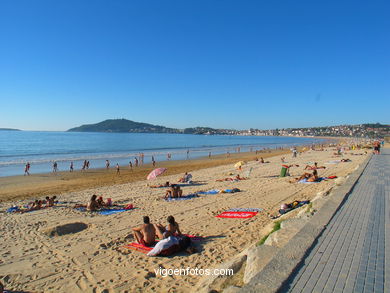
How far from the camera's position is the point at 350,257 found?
4.10 meters

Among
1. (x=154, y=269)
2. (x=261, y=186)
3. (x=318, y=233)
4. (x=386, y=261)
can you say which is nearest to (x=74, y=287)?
(x=154, y=269)

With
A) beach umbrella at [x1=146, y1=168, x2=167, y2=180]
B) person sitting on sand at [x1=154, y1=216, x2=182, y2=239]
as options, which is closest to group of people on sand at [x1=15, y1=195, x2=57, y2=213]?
beach umbrella at [x1=146, y1=168, x2=167, y2=180]

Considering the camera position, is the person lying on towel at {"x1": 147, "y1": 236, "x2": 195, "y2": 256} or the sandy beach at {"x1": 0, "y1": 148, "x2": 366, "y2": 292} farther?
the person lying on towel at {"x1": 147, "y1": 236, "x2": 195, "y2": 256}

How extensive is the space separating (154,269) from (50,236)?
3.82m

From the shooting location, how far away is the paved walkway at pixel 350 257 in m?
3.29

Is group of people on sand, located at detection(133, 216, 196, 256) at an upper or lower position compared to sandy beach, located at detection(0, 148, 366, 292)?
upper

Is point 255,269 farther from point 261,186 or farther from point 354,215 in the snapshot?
point 261,186

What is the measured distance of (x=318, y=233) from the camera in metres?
4.99

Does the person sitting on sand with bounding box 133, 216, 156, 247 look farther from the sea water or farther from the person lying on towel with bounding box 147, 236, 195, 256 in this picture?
the sea water

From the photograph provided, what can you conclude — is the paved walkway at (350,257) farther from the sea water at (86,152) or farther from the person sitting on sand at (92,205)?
the sea water at (86,152)

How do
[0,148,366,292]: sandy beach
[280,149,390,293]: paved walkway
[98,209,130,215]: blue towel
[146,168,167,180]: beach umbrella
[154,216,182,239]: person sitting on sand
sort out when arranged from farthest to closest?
[146,168,167,180]: beach umbrella → [98,209,130,215]: blue towel → [154,216,182,239]: person sitting on sand → [0,148,366,292]: sandy beach → [280,149,390,293]: paved walkway

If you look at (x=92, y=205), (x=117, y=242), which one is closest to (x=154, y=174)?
(x=92, y=205)

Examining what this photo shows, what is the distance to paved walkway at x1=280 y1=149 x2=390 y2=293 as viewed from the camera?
329cm

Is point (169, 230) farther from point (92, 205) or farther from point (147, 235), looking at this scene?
point (92, 205)
